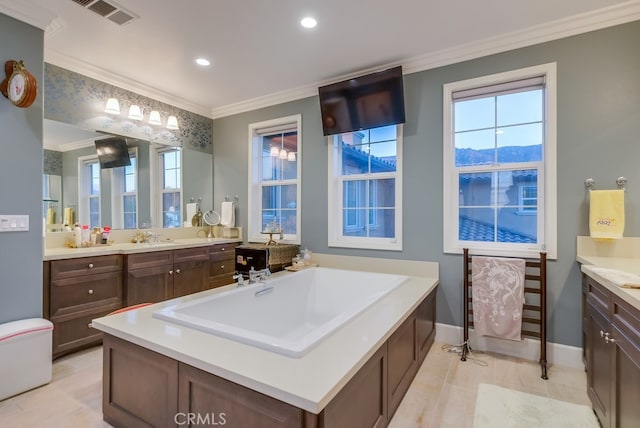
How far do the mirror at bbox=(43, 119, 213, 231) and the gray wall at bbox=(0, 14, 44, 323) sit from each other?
601mm

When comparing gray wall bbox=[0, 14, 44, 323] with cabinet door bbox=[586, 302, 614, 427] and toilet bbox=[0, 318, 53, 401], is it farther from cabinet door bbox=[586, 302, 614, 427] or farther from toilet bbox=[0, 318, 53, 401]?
cabinet door bbox=[586, 302, 614, 427]

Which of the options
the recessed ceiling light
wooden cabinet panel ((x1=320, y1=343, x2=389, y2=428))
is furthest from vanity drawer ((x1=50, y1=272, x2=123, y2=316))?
the recessed ceiling light

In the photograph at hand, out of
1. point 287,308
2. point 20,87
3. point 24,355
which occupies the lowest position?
point 24,355

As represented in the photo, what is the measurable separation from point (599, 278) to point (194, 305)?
240cm

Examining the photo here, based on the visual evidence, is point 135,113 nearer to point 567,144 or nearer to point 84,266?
point 84,266

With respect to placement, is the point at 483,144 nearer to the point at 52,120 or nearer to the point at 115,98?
the point at 115,98

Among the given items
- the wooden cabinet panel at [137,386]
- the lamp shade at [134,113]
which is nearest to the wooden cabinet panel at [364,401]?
the wooden cabinet panel at [137,386]

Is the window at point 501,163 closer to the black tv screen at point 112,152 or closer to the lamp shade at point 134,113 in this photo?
the lamp shade at point 134,113

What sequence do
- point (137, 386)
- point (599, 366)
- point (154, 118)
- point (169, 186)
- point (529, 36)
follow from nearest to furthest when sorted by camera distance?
point (137, 386), point (599, 366), point (529, 36), point (154, 118), point (169, 186)

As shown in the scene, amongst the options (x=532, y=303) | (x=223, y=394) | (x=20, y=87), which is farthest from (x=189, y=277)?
(x=532, y=303)

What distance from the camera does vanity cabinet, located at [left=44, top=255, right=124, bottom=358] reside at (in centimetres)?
248

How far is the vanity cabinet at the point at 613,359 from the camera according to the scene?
1.26 metres

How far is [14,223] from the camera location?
87.0 inches

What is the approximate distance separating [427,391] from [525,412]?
1.85 feet
